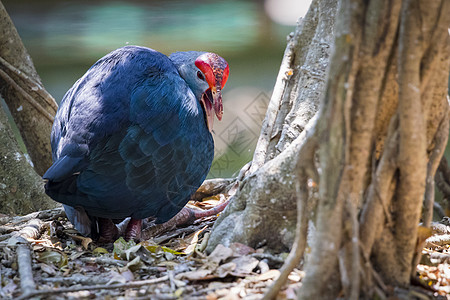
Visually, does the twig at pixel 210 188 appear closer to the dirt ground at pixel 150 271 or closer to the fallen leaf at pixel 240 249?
the dirt ground at pixel 150 271

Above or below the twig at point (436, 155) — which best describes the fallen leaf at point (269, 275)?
below

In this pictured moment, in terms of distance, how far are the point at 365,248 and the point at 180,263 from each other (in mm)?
804

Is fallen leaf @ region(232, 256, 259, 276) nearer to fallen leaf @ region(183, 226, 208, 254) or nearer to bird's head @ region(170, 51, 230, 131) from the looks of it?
fallen leaf @ region(183, 226, 208, 254)

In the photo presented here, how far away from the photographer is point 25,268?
6.20 feet

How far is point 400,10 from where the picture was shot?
55.6 inches

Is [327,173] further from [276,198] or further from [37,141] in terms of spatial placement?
[37,141]

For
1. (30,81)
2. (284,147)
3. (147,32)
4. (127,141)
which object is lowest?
(284,147)

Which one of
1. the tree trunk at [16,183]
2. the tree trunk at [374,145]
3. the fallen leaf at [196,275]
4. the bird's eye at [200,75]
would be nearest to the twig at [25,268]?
the fallen leaf at [196,275]

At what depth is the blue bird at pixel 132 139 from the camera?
2.32m

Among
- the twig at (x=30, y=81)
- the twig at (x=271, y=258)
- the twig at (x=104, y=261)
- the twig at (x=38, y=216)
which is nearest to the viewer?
the twig at (x=271, y=258)

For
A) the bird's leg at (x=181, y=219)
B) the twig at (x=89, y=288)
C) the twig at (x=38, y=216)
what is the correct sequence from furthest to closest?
the bird's leg at (x=181, y=219) < the twig at (x=38, y=216) < the twig at (x=89, y=288)

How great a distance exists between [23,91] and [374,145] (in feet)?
8.77

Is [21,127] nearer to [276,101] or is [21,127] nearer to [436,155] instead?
[276,101]

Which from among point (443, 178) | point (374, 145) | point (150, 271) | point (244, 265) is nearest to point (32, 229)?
point (150, 271)
